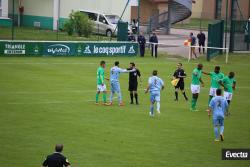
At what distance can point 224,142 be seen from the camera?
935 inches

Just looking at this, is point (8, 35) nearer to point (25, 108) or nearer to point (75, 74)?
point (75, 74)

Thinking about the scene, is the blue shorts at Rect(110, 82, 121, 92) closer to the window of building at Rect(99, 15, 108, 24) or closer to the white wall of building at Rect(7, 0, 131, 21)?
the window of building at Rect(99, 15, 108, 24)

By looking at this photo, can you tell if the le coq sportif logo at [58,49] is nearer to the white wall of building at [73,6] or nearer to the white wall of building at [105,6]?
the white wall of building at [73,6]

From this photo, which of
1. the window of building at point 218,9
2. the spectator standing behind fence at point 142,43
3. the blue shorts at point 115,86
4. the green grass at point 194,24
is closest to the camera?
the blue shorts at point 115,86

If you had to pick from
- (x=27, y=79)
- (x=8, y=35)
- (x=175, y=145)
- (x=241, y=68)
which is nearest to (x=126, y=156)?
(x=175, y=145)

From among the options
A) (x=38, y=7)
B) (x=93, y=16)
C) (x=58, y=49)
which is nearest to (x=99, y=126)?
(x=58, y=49)

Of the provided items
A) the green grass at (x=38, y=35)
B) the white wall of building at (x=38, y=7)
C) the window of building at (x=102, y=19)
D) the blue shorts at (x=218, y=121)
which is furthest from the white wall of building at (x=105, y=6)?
the blue shorts at (x=218, y=121)

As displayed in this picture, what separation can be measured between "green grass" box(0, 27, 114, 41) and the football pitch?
50.7ft

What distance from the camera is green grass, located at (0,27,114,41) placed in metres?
55.7

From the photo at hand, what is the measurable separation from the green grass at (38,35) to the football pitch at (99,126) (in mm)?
15468

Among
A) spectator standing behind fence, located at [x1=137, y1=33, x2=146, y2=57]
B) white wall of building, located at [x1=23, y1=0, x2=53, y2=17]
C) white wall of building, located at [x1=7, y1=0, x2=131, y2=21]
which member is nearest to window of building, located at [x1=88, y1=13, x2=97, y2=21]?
white wall of building, located at [x1=7, y1=0, x2=131, y2=21]

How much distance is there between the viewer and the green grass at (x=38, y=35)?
55.7 m

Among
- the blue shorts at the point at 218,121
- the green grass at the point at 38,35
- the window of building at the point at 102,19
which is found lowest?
the blue shorts at the point at 218,121

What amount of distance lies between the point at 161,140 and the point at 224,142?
208 cm
